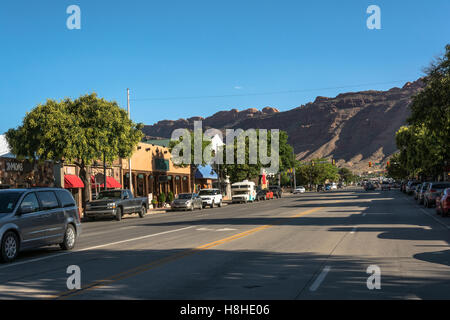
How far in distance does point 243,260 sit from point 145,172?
43.5 meters

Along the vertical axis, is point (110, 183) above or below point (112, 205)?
above

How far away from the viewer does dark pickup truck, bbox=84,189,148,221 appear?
98.3 ft

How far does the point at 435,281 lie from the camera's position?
8312 millimetres

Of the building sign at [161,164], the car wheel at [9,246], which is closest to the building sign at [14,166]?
the car wheel at [9,246]

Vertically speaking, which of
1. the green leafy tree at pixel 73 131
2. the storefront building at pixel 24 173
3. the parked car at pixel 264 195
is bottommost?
the parked car at pixel 264 195

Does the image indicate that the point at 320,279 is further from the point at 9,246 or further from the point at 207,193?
the point at 207,193

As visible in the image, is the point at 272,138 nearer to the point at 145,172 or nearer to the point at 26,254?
the point at 145,172

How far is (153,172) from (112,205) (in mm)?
25641

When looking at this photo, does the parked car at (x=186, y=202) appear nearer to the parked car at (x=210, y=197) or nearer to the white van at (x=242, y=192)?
the parked car at (x=210, y=197)

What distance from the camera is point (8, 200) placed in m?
12.1

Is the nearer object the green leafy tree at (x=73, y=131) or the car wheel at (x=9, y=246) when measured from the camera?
the car wheel at (x=9, y=246)

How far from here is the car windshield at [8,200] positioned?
1174 cm

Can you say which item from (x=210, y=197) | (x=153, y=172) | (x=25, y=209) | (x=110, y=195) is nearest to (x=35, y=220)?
(x=25, y=209)
